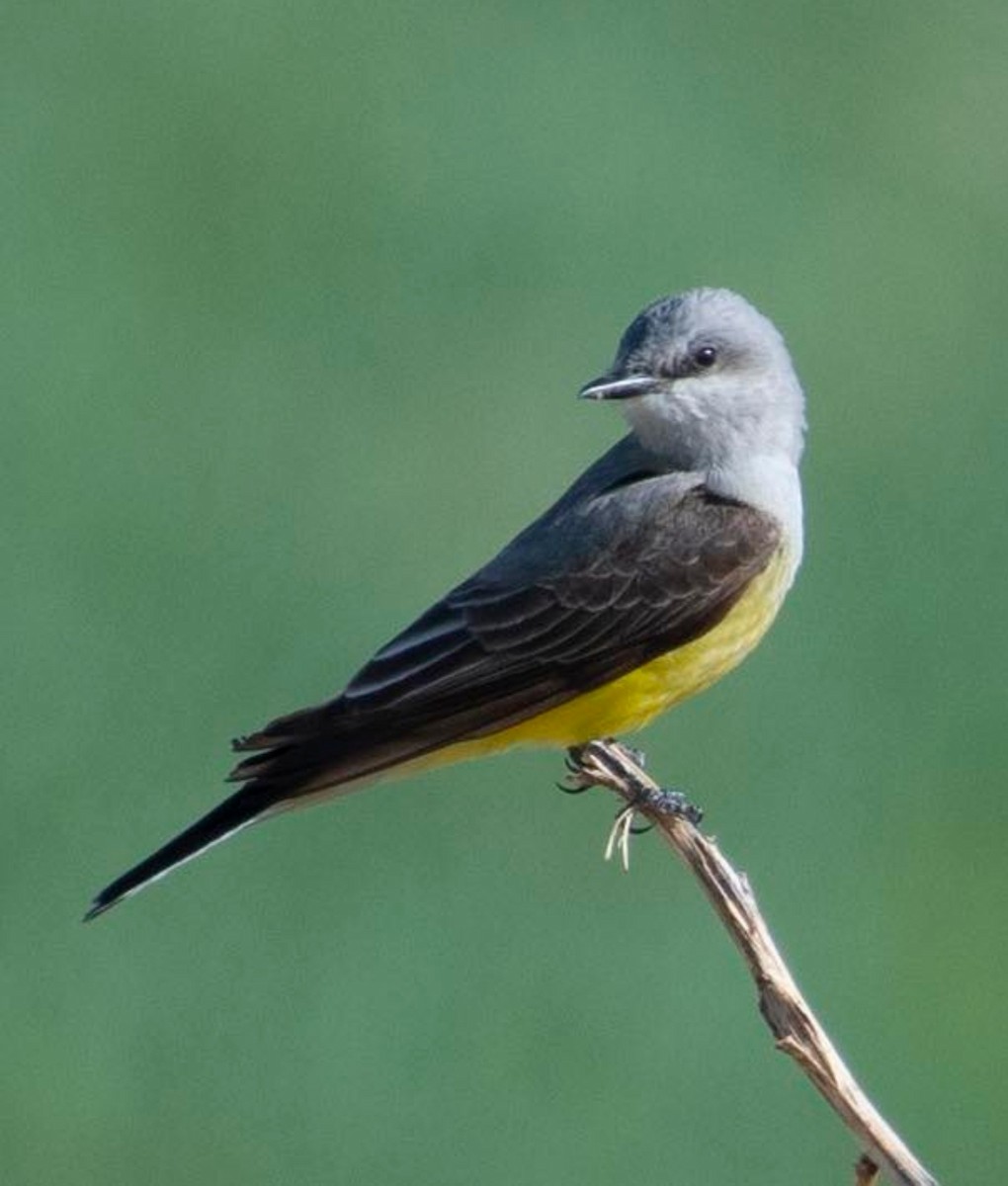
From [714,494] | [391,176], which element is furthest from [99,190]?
[714,494]

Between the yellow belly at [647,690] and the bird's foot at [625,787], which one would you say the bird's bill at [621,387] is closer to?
the yellow belly at [647,690]

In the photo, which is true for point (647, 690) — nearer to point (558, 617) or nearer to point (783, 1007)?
point (558, 617)

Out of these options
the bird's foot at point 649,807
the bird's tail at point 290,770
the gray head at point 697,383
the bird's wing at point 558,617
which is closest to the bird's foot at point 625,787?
the bird's foot at point 649,807

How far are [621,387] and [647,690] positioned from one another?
586 millimetres

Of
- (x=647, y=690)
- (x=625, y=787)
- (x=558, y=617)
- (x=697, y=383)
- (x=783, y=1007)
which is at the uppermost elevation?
(x=697, y=383)

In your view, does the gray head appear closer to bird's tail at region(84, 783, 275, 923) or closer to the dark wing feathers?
the dark wing feathers

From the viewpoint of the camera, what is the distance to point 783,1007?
4.56 metres

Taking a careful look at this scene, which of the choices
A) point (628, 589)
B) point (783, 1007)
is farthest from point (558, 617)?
point (783, 1007)

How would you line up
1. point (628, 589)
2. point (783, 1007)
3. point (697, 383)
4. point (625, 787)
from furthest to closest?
point (697, 383)
point (628, 589)
point (625, 787)
point (783, 1007)

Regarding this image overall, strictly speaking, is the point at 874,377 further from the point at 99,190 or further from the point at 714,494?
the point at 714,494

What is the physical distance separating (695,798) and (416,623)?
8.66 feet

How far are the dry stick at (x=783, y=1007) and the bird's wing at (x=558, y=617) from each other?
0.41 m

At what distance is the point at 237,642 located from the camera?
385 inches

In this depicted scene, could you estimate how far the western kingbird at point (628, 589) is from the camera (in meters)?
6.50
